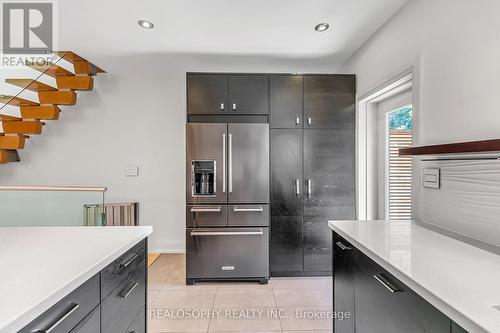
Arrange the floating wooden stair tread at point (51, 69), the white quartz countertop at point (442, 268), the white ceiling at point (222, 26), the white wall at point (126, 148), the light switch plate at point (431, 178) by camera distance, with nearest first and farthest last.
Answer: the white quartz countertop at point (442, 268) < the light switch plate at point (431, 178) < the white ceiling at point (222, 26) < the floating wooden stair tread at point (51, 69) < the white wall at point (126, 148)

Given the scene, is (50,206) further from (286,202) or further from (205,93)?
(286,202)

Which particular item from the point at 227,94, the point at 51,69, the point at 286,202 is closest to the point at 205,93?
the point at 227,94

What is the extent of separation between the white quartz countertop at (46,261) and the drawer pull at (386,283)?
115 centimetres

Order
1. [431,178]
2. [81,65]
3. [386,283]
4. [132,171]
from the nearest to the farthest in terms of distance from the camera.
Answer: [386,283]
[431,178]
[81,65]
[132,171]

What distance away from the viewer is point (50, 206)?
115 inches

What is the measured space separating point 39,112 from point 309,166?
137 inches

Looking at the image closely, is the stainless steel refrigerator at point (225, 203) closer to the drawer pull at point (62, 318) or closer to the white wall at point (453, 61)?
the white wall at point (453, 61)

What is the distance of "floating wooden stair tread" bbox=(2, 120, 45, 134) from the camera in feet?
11.2

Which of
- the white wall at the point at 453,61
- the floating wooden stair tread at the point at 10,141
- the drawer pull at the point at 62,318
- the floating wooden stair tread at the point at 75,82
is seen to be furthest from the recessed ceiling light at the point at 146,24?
the floating wooden stair tread at the point at 10,141

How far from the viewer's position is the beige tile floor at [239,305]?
7.02ft

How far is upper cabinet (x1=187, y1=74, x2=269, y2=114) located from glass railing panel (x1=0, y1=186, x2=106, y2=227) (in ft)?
4.79

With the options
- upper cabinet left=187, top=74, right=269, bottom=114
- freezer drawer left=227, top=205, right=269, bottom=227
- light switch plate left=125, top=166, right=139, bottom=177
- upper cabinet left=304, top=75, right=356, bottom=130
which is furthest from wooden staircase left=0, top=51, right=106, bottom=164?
upper cabinet left=304, top=75, right=356, bottom=130

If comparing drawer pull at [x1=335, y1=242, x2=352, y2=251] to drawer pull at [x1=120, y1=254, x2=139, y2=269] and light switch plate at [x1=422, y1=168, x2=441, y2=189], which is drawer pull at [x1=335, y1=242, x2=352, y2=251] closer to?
light switch plate at [x1=422, y1=168, x2=441, y2=189]

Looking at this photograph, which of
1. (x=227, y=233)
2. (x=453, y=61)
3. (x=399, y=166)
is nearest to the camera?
(x=453, y=61)
